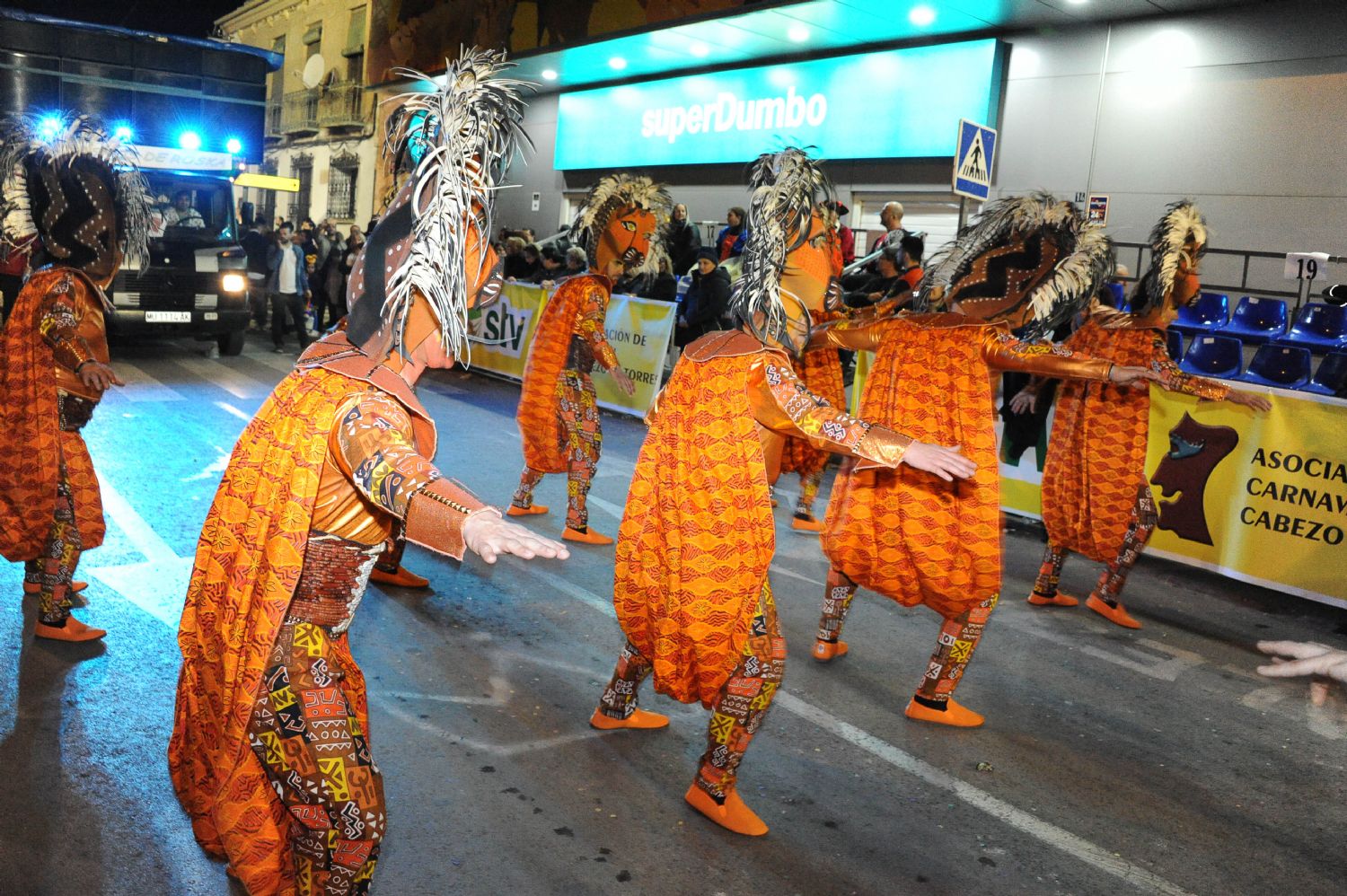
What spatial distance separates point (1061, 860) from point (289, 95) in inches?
1608

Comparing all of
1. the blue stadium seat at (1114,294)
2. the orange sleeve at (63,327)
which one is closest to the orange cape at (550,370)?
the orange sleeve at (63,327)

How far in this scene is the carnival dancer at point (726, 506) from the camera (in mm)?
3488

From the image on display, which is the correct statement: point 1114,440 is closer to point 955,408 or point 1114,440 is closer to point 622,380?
point 955,408

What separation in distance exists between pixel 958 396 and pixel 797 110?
1383 centimetres

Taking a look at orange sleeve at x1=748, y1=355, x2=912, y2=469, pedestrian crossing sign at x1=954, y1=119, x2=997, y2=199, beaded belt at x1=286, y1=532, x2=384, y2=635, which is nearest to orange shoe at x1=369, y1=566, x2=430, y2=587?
orange sleeve at x1=748, y1=355, x2=912, y2=469

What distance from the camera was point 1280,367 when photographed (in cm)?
1045

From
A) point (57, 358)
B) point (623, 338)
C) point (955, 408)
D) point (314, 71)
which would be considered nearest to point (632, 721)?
point (955, 408)

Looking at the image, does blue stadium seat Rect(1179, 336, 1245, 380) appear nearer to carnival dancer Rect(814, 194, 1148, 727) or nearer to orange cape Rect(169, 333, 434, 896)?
carnival dancer Rect(814, 194, 1148, 727)

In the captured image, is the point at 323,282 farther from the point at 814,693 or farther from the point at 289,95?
the point at 289,95

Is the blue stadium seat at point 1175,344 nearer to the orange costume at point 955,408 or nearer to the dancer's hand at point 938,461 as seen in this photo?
the orange costume at point 955,408

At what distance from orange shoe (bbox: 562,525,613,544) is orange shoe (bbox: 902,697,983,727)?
296 cm

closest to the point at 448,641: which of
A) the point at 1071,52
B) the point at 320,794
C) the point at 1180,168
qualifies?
the point at 320,794

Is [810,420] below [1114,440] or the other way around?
the other way around

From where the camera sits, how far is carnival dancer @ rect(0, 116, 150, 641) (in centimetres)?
465
